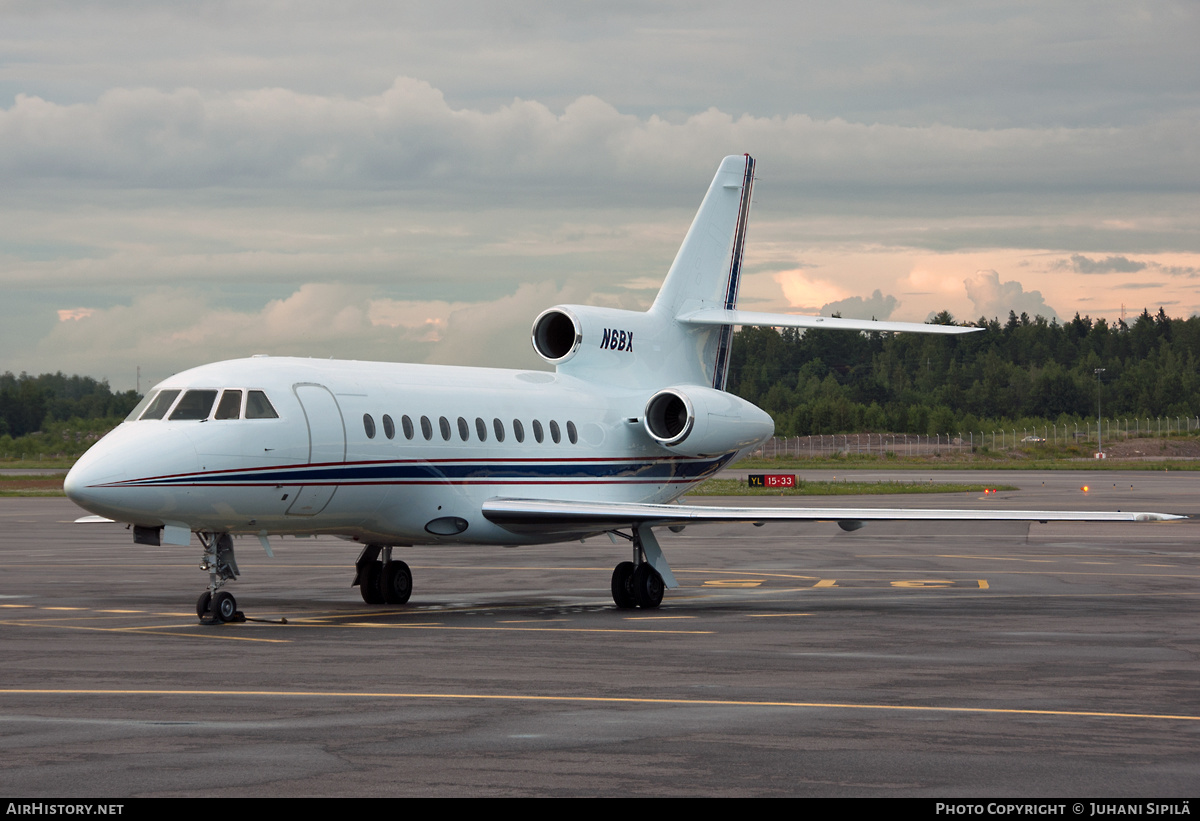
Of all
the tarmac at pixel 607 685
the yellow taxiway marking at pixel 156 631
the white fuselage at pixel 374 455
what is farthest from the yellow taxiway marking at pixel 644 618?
the yellow taxiway marking at pixel 156 631

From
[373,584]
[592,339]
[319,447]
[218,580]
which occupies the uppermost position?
[592,339]

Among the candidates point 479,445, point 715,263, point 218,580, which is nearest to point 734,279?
point 715,263

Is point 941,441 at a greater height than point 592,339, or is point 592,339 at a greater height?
point 592,339

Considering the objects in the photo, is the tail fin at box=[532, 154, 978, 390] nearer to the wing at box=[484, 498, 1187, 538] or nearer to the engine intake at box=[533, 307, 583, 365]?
the engine intake at box=[533, 307, 583, 365]

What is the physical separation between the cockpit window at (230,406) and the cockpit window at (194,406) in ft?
0.39

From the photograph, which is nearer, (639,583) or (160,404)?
(160,404)

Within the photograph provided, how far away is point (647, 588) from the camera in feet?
70.8

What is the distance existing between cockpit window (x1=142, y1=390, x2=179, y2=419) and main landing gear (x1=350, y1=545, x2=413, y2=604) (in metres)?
4.70

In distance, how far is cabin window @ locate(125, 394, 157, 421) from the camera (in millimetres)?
18766

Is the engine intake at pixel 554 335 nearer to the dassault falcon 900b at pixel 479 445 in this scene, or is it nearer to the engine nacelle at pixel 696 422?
the dassault falcon 900b at pixel 479 445

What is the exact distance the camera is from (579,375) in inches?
1022

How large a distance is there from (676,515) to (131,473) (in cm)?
802

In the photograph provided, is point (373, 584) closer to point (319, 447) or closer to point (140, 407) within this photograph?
point (319, 447)
